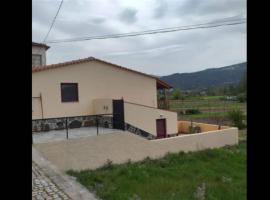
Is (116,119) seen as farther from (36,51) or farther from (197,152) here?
(36,51)

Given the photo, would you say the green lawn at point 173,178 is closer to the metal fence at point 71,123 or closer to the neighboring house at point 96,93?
the metal fence at point 71,123

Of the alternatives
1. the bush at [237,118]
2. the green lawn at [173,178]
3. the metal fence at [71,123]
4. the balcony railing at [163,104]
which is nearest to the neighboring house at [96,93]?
the metal fence at [71,123]

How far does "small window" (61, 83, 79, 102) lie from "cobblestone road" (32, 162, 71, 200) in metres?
7.12

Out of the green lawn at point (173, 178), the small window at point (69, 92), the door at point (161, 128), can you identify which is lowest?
the green lawn at point (173, 178)

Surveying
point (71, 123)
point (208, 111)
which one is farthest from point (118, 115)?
point (208, 111)

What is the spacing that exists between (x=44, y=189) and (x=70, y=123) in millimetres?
7867

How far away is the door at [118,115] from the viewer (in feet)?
42.1

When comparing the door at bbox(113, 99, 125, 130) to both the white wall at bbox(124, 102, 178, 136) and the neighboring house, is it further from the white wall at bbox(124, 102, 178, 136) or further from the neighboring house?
the white wall at bbox(124, 102, 178, 136)

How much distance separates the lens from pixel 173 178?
1019cm

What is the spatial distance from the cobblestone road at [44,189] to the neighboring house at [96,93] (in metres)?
6.28

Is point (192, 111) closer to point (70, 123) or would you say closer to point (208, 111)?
point (208, 111)

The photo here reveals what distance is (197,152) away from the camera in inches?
535

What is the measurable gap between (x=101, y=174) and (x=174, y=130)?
8157mm
